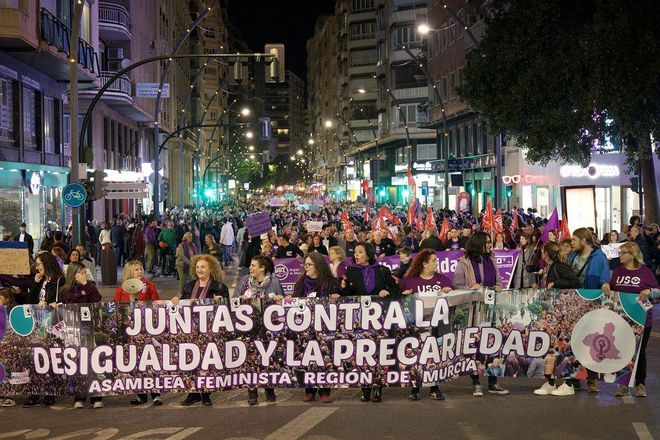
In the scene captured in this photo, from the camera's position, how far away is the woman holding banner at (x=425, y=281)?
10.2 meters

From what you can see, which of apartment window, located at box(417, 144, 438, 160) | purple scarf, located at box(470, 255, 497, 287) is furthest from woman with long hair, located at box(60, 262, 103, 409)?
apartment window, located at box(417, 144, 438, 160)

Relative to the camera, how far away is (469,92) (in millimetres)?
29281

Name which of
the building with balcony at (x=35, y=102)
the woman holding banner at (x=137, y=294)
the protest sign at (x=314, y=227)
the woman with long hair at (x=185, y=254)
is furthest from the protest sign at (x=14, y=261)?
the building with balcony at (x=35, y=102)

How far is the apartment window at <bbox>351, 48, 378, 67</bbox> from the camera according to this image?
12506 cm

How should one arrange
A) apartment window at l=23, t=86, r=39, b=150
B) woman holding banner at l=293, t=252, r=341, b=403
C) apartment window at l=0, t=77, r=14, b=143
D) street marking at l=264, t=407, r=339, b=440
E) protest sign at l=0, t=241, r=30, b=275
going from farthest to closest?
apartment window at l=23, t=86, r=39, b=150, apartment window at l=0, t=77, r=14, b=143, protest sign at l=0, t=241, r=30, b=275, woman holding banner at l=293, t=252, r=341, b=403, street marking at l=264, t=407, r=339, b=440

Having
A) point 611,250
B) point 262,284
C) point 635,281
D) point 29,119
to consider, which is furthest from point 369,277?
point 29,119

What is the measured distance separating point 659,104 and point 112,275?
14.1m

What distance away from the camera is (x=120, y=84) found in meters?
46.4

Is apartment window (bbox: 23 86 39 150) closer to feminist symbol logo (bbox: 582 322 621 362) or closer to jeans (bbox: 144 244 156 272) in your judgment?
jeans (bbox: 144 244 156 272)

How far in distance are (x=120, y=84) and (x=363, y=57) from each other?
81.9 meters

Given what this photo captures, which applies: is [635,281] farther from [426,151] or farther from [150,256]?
[426,151]

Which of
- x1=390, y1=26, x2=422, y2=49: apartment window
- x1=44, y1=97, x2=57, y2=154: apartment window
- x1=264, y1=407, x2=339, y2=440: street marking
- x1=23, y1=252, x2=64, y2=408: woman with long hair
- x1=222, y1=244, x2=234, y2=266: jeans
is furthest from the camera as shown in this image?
x1=390, y1=26, x2=422, y2=49: apartment window

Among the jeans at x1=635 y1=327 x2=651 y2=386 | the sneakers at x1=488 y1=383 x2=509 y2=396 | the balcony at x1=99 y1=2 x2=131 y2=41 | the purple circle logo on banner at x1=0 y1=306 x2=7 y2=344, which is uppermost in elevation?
the balcony at x1=99 y1=2 x2=131 y2=41

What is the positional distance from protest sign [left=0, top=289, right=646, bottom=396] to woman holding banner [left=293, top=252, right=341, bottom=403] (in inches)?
8.6
